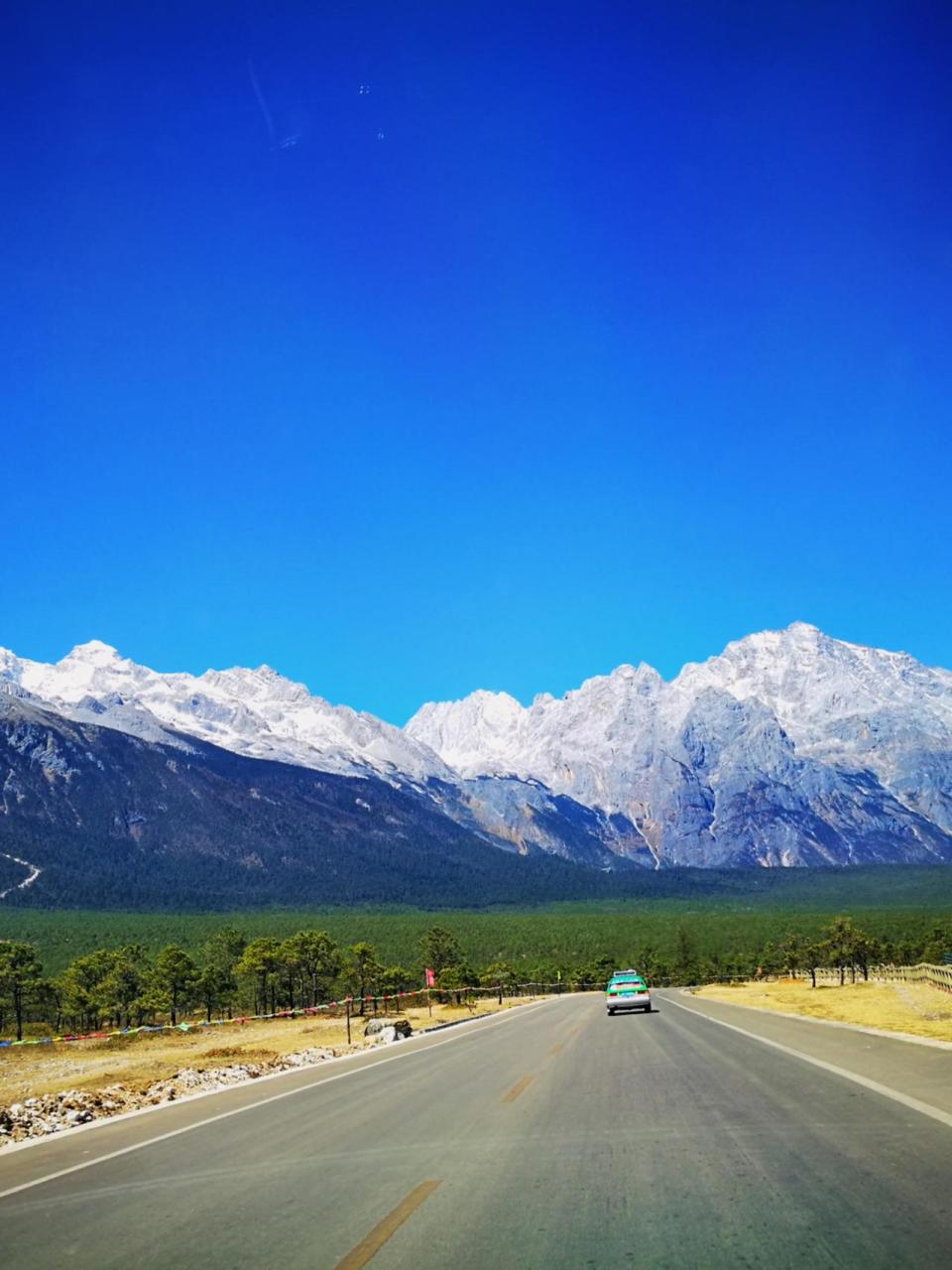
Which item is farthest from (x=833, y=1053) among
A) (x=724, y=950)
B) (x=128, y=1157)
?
(x=724, y=950)

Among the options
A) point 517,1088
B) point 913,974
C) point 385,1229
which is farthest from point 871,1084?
point 913,974

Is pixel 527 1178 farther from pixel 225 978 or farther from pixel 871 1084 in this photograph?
pixel 225 978

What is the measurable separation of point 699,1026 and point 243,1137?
1959 cm

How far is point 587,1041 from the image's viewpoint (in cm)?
2486

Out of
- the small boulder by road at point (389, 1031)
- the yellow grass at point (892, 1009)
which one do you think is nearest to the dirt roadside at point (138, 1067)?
the small boulder by road at point (389, 1031)

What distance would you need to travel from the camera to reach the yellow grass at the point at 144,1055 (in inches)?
1087

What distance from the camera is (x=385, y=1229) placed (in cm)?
717

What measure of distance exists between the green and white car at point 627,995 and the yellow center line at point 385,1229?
32961 mm

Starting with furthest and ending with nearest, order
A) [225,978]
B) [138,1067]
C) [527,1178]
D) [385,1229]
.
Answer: [225,978] < [138,1067] < [527,1178] < [385,1229]

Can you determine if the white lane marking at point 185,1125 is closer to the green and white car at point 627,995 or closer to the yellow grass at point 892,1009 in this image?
the yellow grass at point 892,1009

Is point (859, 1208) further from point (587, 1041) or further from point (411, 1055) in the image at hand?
point (411, 1055)

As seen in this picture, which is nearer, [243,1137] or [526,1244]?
[526,1244]

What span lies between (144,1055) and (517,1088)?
30294 mm

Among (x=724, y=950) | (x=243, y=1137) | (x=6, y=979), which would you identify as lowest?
(x=724, y=950)
